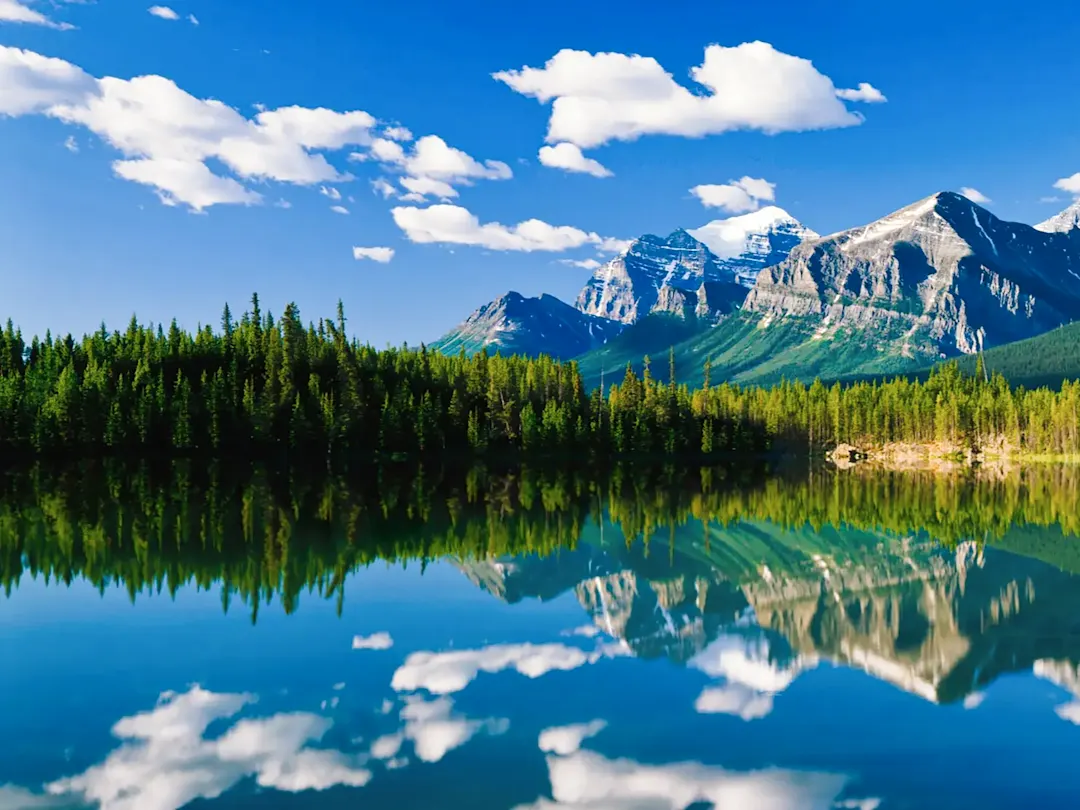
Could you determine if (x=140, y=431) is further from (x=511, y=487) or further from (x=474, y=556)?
(x=474, y=556)

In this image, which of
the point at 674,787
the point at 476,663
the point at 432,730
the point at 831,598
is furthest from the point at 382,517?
the point at 674,787

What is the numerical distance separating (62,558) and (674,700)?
34.7m

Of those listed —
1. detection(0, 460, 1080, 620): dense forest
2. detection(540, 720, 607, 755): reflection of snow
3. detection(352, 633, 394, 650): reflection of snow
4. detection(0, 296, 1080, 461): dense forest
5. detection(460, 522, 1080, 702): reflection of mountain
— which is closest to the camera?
detection(540, 720, 607, 755): reflection of snow

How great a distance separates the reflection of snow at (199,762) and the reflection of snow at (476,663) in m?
4.10

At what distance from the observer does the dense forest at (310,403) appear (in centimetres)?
13650

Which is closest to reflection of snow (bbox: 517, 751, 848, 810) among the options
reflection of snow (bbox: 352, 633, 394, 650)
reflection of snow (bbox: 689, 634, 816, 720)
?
reflection of snow (bbox: 689, 634, 816, 720)

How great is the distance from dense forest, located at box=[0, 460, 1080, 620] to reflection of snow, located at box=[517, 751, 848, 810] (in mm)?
19644

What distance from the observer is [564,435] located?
16025 centimetres

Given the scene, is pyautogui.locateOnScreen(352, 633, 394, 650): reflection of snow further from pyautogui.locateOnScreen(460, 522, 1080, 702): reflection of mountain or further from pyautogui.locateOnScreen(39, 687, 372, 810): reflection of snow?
pyautogui.locateOnScreen(460, 522, 1080, 702): reflection of mountain

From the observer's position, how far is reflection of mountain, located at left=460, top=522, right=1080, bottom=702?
Result: 28.7m

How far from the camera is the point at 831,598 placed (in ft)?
128

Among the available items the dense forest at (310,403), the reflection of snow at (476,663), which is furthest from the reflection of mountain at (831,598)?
the dense forest at (310,403)

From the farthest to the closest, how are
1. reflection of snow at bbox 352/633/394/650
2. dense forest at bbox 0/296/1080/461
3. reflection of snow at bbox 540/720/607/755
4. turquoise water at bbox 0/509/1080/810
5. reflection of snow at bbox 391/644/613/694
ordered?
dense forest at bbox 0/296/1080/461
reflection of snow at bbox 352/633/394/650
reflection of snow at bbox 391/644/613/694
reflection of snow at bbox 540/720/607/755
turquoise water at bbox 0/509/1080/810

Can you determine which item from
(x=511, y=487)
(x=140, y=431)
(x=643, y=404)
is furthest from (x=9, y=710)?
(x=643, y=404)
